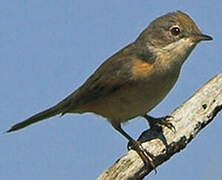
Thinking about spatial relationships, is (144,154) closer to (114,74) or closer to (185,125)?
(185,125)

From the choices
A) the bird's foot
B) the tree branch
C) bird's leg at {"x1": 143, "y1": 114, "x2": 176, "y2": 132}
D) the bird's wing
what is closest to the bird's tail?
the bird's wing

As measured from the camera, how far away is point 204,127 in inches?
294

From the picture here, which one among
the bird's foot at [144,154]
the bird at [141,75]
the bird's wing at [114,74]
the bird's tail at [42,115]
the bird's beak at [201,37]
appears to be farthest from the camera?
the bird's tail at [42,115]

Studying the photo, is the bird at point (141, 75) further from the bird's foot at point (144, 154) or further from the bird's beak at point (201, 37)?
the bird's foot at point (144, 154)

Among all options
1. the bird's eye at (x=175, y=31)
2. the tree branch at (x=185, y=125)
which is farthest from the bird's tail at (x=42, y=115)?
the tree branch at (x=185, y=125)

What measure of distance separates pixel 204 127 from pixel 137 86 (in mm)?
1721

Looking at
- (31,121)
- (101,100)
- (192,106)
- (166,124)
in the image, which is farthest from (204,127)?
(31,121)

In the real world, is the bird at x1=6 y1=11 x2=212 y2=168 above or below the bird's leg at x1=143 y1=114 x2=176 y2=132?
above

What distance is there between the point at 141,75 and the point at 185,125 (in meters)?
1.70

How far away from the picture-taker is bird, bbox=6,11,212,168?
8906 millimetres

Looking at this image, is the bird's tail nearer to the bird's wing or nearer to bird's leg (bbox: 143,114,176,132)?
the bird's wing

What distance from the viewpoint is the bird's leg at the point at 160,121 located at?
7941mm

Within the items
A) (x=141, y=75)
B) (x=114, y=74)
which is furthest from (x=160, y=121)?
(x=114, y=74)

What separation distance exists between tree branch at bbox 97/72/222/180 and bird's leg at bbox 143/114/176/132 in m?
0.15
